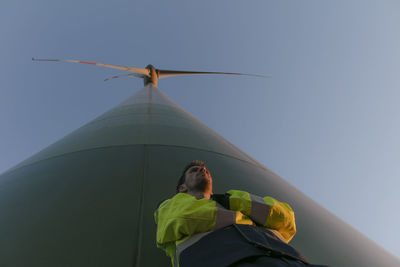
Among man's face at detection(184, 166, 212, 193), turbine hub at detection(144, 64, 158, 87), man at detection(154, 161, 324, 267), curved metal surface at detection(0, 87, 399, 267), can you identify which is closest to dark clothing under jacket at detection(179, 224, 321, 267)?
man at detection(154, 161, 324, 267)

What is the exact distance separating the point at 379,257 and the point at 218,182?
Result: 1.70 m

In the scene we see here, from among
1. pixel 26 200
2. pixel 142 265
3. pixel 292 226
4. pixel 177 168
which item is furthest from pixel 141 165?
pixel 292 226

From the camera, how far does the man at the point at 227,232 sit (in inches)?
53.9

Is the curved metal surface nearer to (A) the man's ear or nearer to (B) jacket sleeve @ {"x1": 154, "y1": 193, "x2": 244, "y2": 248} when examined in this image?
(A) the man's ear

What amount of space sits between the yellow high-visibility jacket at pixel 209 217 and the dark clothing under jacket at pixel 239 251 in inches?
3.1

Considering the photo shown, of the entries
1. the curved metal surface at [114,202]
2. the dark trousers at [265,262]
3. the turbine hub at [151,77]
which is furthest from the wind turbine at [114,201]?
the turbine hub at [151,77]

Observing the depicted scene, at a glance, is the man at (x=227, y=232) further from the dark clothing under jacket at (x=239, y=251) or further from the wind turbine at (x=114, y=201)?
the wind turbine at (x=114, y=201)

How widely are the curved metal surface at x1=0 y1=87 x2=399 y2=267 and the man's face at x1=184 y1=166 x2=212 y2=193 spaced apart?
0.66 ft

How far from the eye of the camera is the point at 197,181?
2246 mm

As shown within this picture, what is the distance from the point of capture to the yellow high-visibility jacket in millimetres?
1585

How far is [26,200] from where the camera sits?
2.35 m

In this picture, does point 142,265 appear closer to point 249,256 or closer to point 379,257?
point 249,256

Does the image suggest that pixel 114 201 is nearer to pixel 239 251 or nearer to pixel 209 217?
pixel 209 217

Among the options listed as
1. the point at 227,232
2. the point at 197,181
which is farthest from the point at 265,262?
the point at 197,181
